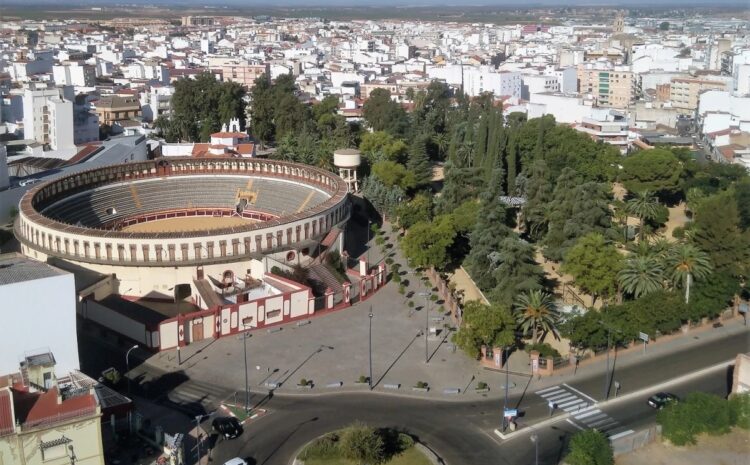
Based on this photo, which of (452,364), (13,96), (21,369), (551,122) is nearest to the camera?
(21,369)

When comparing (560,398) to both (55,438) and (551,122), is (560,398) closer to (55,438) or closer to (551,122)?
(55,438)

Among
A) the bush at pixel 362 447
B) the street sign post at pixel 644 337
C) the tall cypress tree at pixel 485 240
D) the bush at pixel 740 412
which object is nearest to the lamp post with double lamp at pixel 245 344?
the bush at pixel 362 447

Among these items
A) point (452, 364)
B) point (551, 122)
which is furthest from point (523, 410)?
point (551, 122)

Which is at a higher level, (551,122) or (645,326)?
(551,122)

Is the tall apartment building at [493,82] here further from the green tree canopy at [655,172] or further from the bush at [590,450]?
the bush at [590,450]

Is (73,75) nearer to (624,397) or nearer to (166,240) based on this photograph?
(166,240)

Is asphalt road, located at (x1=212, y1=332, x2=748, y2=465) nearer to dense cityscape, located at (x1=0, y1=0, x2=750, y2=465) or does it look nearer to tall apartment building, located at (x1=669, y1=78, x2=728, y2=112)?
dense cityscape, located at (x1=0, y1=0, x2=750, y2=465)

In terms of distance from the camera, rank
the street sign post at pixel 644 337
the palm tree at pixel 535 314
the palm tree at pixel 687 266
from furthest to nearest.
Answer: the palm tree at pixel 687 266 < the palm tree at pixel 535 314 < the street sign post at pixel 644 337
